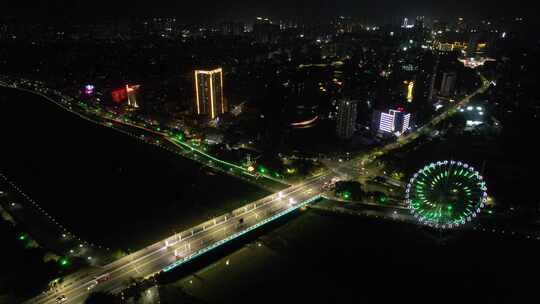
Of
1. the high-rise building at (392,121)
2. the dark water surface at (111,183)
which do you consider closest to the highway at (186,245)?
the dark water surface at (111,183)

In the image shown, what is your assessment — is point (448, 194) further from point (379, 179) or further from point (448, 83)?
point (448, 83)

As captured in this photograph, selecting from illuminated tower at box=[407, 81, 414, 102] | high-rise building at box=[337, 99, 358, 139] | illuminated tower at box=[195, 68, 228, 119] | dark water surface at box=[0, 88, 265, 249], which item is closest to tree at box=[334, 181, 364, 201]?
dark water surface at box=[0, 88, 265, 249]

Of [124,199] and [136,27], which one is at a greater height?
[136,27]

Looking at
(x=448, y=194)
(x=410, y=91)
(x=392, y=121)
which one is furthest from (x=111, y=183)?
(x=410, y=91)

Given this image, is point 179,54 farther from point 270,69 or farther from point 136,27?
point 136,27

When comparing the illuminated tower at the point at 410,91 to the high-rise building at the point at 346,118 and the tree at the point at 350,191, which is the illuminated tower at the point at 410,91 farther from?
the tree at the point at 350,191

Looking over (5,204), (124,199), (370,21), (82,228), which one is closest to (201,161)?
(124,199)
